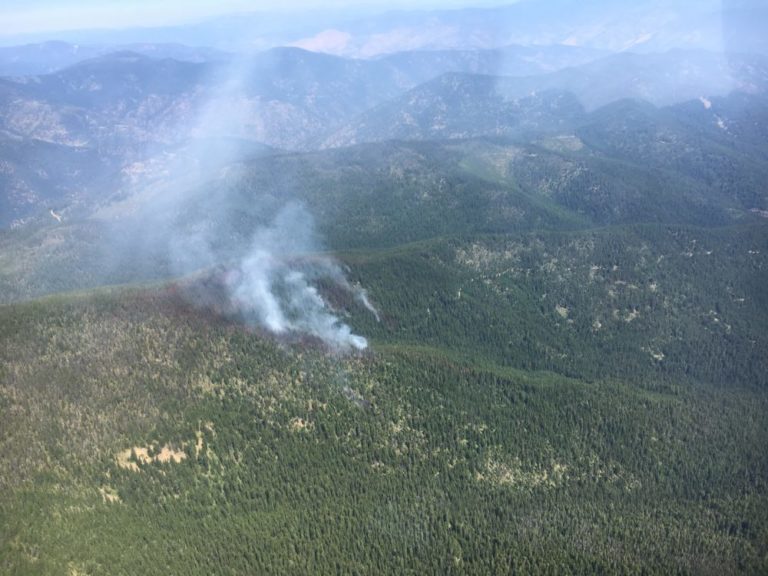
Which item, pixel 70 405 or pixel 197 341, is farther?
pixel 197 341

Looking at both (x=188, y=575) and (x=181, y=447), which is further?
(x=181, y=447)

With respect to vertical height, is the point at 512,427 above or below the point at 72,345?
below

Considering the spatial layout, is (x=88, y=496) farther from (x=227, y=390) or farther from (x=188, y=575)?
(x=227, y=390)

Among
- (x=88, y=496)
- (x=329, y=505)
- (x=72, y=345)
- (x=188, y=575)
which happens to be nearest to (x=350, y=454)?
(x=329, y=505)

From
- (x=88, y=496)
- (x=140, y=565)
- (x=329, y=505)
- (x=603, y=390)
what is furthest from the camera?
(x=603, y=390)

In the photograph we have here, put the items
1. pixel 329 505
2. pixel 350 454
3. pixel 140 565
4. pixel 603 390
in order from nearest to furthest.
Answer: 1. pixel 140 565
2. pixel 329 505
3. pixel 350 454
4. pixel 603 390

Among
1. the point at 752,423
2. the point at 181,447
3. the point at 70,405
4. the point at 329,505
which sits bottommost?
the point at 752,423

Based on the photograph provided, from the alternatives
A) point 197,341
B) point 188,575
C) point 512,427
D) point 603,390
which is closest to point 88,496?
point 188,575

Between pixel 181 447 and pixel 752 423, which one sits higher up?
pixel 181 447

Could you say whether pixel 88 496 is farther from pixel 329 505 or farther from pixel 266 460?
Result: pixel 329 505

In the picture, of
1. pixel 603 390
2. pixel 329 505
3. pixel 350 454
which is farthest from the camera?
pixel 603 390
